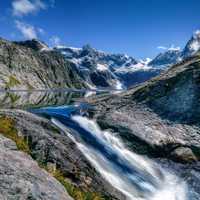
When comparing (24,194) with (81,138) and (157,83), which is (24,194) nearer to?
(81,138)

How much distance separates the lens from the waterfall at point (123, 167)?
92.6ft

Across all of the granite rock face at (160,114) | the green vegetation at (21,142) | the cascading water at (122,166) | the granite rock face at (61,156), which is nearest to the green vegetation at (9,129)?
the green vegetation at (21,142)

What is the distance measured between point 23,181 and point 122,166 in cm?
1967

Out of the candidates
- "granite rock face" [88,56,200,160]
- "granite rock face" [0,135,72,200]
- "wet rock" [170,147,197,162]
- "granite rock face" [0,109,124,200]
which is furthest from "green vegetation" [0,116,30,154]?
"wet rock" [170,147,197,162]

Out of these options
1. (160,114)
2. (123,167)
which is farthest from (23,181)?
(160,114)

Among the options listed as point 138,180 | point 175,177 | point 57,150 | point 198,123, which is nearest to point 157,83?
point 198,123

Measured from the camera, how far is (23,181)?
13398 millimetres

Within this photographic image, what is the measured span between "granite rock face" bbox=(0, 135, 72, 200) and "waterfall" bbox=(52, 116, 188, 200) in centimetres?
1154

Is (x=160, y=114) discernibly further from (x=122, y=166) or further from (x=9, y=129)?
(x=9, y=129)

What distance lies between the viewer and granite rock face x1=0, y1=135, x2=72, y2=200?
12.6 meters

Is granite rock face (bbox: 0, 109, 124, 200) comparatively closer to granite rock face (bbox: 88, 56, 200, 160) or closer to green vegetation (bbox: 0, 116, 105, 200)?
green vegetation (bbox: 0, 116, 105, 200)

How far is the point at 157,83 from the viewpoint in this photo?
5266cm

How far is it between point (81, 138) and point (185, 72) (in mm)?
23644

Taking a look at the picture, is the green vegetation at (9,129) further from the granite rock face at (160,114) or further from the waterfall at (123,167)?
the granite rock face at (160,114)
